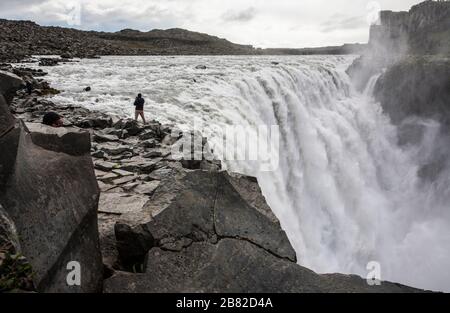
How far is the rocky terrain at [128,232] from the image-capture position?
4676mm

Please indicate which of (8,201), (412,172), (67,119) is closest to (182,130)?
(67,119)

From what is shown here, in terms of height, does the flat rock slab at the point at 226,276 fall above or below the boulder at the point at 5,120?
below

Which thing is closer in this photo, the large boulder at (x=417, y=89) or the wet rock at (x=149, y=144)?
the wet rock at (x=149, y=144)

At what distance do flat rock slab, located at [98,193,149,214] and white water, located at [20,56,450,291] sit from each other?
540cm

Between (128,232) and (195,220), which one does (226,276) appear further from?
(128,232)

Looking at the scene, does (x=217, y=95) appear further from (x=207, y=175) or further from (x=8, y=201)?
(x=8, y=201)

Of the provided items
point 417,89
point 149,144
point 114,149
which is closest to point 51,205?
point 114,149

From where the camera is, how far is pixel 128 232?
564cm

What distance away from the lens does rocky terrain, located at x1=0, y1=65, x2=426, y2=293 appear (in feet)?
15.3

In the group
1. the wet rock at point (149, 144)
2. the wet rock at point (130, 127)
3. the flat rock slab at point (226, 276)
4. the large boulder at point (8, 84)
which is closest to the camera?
the flat rock slab at point (226, 276)

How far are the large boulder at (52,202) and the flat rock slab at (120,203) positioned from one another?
1913mm

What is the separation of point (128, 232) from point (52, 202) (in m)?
1.16

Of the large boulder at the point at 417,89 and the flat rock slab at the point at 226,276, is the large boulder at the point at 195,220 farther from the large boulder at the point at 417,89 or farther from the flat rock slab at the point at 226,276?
the large boulder at the point at 417,89

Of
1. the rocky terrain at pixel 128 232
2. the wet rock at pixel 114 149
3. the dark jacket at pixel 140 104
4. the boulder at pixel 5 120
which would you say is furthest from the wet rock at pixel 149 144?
the boulder at pixel 5 120
